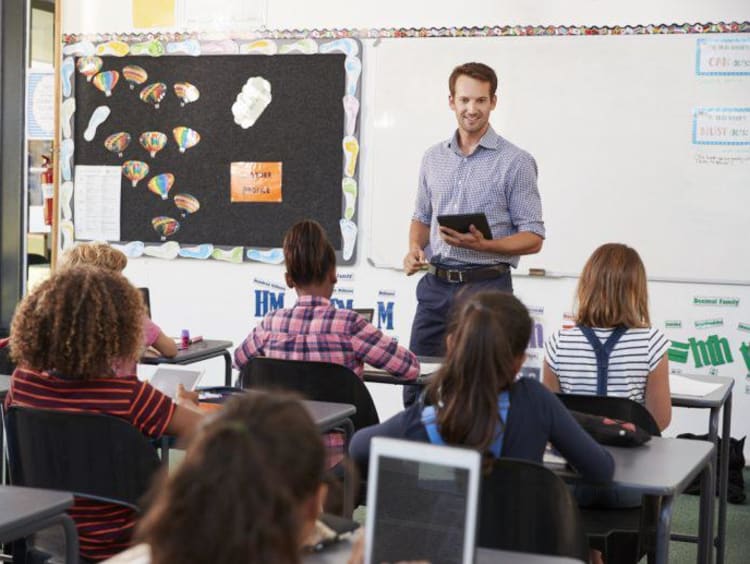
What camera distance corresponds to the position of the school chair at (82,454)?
2.33 meters

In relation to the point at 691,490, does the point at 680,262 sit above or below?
above

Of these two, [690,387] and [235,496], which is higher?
[235,496]

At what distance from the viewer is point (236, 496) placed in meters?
1.00

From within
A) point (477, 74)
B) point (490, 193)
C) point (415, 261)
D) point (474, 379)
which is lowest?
point (474, 379)

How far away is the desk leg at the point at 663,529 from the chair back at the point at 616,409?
505 mm

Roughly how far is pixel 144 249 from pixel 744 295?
3.23 m

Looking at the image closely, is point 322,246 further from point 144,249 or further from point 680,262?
point 144,249

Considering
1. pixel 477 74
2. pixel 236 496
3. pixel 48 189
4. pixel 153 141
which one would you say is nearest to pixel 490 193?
pixel 477 74

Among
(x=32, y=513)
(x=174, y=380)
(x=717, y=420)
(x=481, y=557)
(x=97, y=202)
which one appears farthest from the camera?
(x=97, y=202)

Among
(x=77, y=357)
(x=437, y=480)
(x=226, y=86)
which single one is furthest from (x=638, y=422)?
(x=226, y=86)

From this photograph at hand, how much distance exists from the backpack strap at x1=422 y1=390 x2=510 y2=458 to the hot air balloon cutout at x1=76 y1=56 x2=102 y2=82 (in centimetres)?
466

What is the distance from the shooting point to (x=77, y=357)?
2.36 meters

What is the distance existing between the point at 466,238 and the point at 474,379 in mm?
1975

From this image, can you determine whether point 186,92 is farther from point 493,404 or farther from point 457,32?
point 493,404
